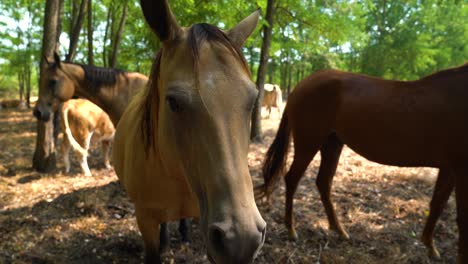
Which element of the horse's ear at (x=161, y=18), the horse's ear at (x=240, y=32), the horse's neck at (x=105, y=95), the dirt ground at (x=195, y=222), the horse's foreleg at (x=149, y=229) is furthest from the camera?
the horse's neck at (x=105, y=95)

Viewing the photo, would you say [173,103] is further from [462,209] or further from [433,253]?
[433,253]

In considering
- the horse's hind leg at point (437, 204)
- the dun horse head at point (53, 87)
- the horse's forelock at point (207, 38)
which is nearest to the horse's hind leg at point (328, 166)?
the horse's hind leg at point (437, 204)

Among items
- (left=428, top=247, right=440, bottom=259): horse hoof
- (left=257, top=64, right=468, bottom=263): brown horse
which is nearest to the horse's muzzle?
(left=257, top=64, right=468, bottom=263): brown horse

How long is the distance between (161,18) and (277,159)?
9.30ft

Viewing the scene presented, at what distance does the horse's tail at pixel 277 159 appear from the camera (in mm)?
3990

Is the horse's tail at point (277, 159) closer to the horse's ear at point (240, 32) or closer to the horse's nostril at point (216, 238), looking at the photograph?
the horse's ear at point (240, 32)

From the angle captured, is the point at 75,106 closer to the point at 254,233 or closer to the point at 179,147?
the point at 179,147

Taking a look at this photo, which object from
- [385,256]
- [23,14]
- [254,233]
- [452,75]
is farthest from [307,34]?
[23,14]

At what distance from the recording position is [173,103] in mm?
1349

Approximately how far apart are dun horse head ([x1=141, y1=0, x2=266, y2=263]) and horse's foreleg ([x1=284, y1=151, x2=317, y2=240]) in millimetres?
2427

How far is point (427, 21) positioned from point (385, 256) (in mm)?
14266

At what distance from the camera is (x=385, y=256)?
3283mm

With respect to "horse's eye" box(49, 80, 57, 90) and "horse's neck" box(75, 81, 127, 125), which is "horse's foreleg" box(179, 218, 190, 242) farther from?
"horse's eye" box(49, 80, 57, 90)

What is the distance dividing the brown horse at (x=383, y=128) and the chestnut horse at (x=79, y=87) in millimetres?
2839
